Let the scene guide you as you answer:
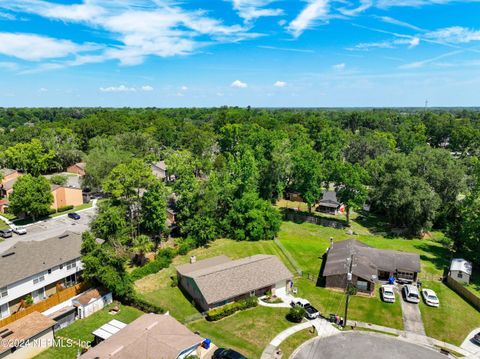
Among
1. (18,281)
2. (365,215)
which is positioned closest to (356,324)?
(18,281)

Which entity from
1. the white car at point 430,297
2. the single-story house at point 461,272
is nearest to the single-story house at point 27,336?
the white car at point 430,297

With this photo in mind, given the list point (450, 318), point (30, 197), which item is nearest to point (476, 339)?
point (450, 318)

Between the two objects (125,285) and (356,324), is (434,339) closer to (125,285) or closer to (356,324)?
(356,324)

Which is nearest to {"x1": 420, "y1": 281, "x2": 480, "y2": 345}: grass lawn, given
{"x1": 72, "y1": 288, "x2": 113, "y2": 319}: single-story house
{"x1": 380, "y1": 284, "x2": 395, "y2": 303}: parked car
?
{"x1": 380, "y1": 284, "x2": 395, "y2": 303}: parked car

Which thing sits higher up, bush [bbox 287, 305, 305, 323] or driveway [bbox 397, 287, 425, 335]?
bush [bbox 287, 305, 305, 323]

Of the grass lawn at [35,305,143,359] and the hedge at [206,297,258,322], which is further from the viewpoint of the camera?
the hedge at [206,297,258,322]

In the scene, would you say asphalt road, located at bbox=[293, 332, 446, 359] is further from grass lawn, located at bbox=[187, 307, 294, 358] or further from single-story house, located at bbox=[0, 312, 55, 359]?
single-story house, located at bbox=[0, 312, 55, 359]

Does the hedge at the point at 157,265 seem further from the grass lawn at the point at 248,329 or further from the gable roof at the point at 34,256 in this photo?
the grass lawn at the point at 248,329

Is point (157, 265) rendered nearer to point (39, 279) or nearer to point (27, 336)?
point (39, 279)
